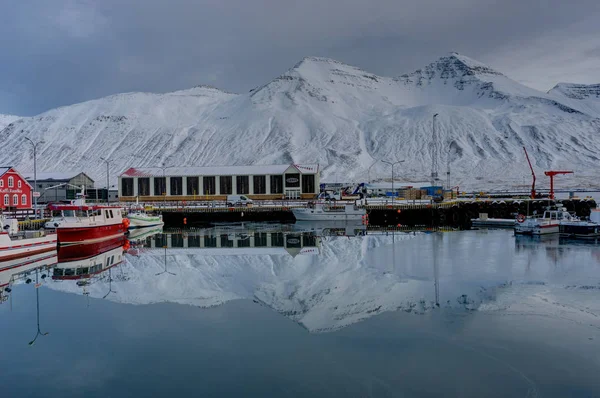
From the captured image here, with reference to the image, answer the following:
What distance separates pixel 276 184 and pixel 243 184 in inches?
204

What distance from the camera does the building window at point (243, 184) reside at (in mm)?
80938

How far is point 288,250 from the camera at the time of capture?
34.4m

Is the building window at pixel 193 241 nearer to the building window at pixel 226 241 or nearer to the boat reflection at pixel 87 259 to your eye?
the building window at pixel 226 241

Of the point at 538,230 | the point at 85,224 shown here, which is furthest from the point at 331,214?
the point at 85,224

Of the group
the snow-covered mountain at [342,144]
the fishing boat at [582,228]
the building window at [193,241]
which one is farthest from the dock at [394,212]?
the snow-covered mountain at [342,144]

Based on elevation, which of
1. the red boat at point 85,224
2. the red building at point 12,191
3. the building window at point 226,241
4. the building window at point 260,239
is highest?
the red building at point 12,191

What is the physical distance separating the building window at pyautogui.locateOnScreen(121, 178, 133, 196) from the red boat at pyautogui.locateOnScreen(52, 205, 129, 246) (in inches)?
1718

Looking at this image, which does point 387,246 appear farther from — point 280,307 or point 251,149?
point 251,149

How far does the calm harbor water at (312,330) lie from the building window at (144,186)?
54.7m

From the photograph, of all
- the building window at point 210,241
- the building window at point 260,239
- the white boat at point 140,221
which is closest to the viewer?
the building window at point 260,239

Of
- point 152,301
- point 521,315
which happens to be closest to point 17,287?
point 152,301

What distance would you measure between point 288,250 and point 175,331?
1951 cm

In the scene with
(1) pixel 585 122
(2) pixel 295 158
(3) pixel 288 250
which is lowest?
(3) pixel 288 250

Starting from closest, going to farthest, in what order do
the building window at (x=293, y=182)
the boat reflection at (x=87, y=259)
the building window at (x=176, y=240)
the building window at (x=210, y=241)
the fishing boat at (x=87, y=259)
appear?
1. the boat reflection at (x=87, y=259)
2. the fishing boat at (x=87, y=259)
3. the building window at (x=210, y=241)
4. the building window at (x=176, y=240)
5. the building window at (x=293, y=182)
